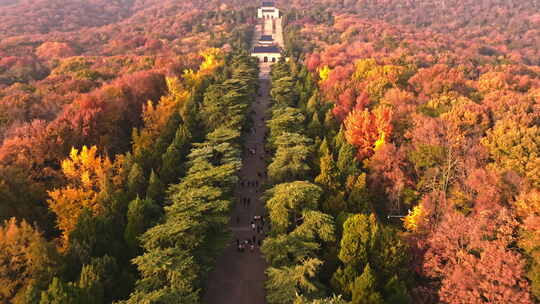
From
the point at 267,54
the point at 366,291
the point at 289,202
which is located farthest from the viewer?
the point at 267,54

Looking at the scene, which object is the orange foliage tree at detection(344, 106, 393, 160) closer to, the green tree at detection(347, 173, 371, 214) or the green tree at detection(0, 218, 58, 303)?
the green tree at detection(347, 173, 371, 214)

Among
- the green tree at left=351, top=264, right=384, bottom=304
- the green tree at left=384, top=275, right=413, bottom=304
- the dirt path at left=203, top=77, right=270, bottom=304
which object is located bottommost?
the dirt path at left=203, top=77, right=270, bottom=304

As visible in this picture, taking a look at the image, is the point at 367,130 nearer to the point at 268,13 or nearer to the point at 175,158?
the point at 175,158

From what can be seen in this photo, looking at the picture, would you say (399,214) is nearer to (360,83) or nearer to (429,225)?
(429,225)

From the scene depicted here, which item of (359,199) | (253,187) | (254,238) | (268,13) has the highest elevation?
(268,13)

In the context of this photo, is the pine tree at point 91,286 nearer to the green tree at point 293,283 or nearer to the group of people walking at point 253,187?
the green tree at point 293,283

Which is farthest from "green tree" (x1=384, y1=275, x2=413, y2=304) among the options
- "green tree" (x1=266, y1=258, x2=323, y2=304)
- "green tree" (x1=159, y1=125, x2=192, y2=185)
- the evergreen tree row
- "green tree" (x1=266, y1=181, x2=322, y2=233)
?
"green tree" (x1=159, y1=125, x2=192, y2=185)

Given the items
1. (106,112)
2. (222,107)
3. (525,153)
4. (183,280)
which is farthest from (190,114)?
(525,153)

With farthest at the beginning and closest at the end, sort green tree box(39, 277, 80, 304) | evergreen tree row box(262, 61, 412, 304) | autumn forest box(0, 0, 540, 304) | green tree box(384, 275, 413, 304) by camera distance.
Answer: autumn forest box(0, 0, 540, 304), evergreen tree row box(262, 61, 412, 304), green tree box(384, 275, 413, 304), green tree box(39, 277, 80, 304)

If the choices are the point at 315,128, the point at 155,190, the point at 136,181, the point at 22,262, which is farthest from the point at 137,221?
the point at 315,128

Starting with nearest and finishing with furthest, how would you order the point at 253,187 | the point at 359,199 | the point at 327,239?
1. the point at 327,239
2. the point at 359,199
3. the point at 253,187
